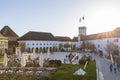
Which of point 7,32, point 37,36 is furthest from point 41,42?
point 7,32

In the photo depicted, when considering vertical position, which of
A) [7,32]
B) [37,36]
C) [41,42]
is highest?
[7,32]

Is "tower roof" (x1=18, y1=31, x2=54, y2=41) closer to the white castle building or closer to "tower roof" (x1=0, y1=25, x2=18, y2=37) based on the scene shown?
the white castle building

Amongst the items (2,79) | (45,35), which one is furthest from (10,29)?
(2,79)

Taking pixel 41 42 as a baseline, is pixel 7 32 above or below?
above

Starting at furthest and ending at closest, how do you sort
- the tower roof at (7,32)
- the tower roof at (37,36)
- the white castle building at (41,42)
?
the tower roof at (37,36)
the white castle building at (41,42)
the tower roof at (7,32)

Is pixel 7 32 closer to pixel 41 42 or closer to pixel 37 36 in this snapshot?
pixel 37 36

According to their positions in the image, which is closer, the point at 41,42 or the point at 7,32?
the point at 7,32

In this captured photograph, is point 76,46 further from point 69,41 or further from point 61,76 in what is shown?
point 61,76

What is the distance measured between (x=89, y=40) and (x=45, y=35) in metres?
16.6

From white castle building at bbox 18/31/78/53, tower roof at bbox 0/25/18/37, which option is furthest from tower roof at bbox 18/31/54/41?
tower roof at bbox 0/25/18/37

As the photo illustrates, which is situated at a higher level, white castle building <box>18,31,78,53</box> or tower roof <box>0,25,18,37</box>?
tower roof <box>0,25,18,37</box>

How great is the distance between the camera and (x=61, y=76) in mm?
15953

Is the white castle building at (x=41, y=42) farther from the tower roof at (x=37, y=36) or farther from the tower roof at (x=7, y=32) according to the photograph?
the tower roof at (x=7, y=32)

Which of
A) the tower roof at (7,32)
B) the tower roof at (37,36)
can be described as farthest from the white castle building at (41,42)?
the tower roof at (7,32)
